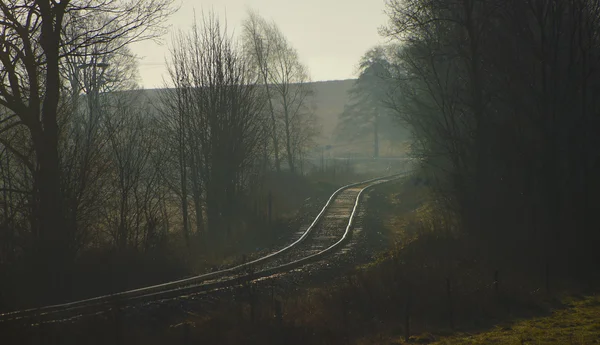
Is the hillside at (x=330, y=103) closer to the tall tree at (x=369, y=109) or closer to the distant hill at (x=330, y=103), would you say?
the distant hill at (x=330, y=103)

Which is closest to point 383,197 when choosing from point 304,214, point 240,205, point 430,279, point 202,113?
point 304,214

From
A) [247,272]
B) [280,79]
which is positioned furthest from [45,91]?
[280,79]

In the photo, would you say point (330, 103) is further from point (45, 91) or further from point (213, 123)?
point (45, 91)

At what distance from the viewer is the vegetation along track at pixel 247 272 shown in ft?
36.2

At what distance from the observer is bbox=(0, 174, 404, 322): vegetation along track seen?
1103 centimetres

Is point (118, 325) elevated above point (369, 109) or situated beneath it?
situated beneath

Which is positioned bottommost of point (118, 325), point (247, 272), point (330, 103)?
point (247, 272)

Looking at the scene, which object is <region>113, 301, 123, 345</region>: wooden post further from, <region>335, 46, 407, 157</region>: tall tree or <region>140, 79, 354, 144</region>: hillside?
<region>140, 79, 354, 144</region>: hillside

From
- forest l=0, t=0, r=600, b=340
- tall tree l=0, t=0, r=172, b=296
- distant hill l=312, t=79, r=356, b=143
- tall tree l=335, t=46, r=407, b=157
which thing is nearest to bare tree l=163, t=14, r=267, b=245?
forest l=0, t=0, r=600, b=340

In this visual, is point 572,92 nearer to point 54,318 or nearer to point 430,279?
point 430,279

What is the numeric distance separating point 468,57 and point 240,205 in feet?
46.7

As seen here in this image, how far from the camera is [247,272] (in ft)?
49.5

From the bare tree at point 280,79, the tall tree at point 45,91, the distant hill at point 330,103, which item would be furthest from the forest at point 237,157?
the distant hill at point 330,103

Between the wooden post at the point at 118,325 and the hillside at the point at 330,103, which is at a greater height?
the hillside at the point at 330,103
